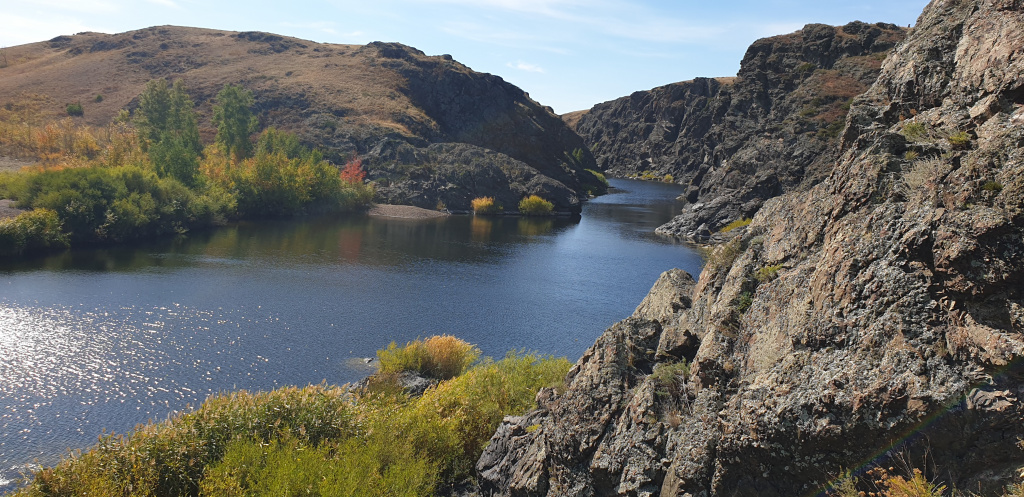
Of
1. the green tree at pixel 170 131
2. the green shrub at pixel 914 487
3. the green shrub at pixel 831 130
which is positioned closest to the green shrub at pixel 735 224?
the green shrub at pixel 831 130

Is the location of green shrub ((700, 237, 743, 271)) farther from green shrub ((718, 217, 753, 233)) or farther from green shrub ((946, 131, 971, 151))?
green shrub ((718, 217, 753, 233))

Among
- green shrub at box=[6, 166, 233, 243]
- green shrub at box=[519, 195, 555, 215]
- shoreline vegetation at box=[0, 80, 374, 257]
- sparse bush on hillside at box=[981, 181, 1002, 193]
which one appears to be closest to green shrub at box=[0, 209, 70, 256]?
shoreline vegetation at box=[0, 80, 374, 257]

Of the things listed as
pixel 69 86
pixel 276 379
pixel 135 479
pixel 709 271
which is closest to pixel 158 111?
pixel 69 86

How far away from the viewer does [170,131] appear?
110m

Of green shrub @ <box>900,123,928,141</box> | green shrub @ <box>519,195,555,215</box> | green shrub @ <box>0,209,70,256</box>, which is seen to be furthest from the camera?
green shrub @ <box>519,195,555,215</box>

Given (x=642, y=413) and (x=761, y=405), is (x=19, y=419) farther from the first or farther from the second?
(x=761, y=405)

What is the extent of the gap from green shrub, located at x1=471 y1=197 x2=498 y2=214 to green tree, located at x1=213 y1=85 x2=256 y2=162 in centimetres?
4283

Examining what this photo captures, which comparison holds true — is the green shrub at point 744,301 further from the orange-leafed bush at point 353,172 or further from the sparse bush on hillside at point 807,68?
the sparse bush on hillside at point 807,68

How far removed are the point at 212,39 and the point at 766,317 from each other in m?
217

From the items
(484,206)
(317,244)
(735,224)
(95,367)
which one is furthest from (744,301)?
(484,206)

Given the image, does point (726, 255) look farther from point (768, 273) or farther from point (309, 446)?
point (309, 446)

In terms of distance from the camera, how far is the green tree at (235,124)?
117 metres

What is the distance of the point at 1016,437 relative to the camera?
941cm

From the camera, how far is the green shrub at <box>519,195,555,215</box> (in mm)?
126125
